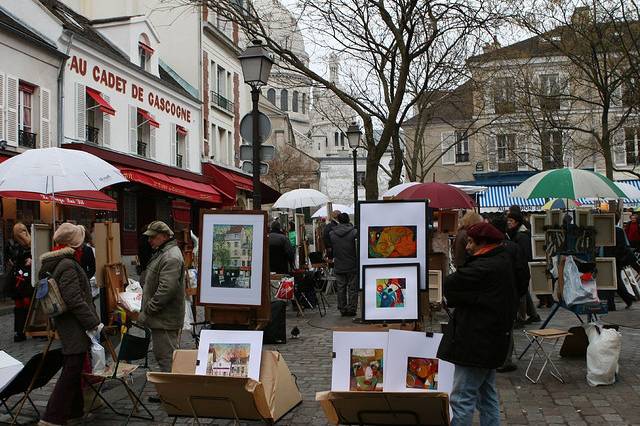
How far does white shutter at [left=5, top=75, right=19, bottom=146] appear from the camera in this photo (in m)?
15.4

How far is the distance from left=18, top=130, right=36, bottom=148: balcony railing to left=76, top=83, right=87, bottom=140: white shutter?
1995 mm

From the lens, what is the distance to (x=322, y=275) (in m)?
16.3

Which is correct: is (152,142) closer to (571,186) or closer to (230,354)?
(571,186)

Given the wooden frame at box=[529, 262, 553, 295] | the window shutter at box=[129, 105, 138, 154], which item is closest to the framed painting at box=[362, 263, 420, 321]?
the wooden frame at box=[529, 262, 553, 295]

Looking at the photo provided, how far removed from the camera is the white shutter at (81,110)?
18.2 meters

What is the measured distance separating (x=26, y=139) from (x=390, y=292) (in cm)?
1279

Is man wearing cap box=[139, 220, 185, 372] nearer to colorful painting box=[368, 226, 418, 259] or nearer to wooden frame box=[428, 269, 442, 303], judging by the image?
colorful painting box=[368, 226, 418, 259]

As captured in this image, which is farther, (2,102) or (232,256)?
(2,102)

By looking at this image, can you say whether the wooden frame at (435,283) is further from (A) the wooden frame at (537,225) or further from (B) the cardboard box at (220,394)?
(B) the cardboard box at (220,394)

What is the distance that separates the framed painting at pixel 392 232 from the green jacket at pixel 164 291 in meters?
1.73

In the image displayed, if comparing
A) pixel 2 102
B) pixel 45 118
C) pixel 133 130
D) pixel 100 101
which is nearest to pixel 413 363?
pixel 2 102

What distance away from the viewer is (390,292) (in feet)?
20.0

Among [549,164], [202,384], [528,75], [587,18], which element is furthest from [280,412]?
[549,164]

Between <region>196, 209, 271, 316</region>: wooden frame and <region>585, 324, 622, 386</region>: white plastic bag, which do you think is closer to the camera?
<region>196, 209, 271, 316</region>: wooden frame
